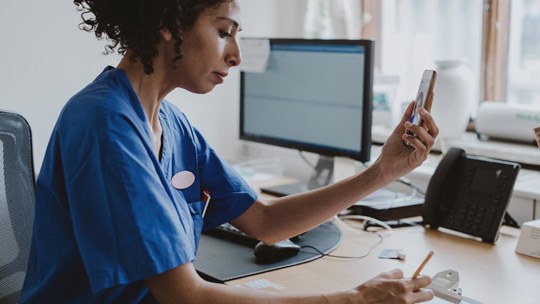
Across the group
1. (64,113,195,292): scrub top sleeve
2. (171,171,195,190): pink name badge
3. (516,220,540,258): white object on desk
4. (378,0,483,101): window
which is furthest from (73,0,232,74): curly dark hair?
(378,0,483,101): window

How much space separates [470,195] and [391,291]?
0.66 meters

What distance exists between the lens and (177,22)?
1.08 m

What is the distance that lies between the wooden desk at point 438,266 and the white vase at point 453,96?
0.51 meters

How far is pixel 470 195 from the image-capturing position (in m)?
1.64

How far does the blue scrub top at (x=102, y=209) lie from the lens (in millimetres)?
970

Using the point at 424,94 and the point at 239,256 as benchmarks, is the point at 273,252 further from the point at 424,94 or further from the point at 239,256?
the point at 424,94

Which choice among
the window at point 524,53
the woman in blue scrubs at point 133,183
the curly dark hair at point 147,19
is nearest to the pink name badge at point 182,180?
the woman in blue scrubs at point 133,183

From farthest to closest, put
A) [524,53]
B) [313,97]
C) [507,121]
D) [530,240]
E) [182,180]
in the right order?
[524,53] < [507,121] < [313,97] < [530,240] < [182,180]

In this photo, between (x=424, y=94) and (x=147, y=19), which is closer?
(x=147, y=19)

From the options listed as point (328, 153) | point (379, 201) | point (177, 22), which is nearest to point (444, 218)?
point (379, 201)

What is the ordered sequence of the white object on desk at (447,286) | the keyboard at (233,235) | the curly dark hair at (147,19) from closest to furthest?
the curly dark hair at (147,19), the white object on desk at (447,286), the keyboard at (233,235)

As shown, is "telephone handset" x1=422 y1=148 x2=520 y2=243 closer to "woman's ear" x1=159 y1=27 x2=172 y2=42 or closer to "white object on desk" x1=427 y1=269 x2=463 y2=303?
"white object on desk" x1=427 y1=269 x2=463 y2=303

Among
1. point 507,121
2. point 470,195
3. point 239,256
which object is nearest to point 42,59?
point 239,256

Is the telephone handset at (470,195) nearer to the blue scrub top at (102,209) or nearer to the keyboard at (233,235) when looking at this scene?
the keyboard at (233,235)
